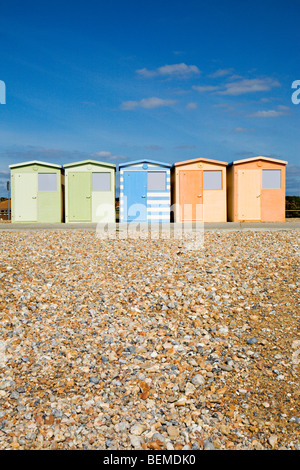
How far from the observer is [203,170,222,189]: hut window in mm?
14305

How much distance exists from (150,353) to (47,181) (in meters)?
11.2

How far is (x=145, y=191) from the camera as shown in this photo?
14.0 m

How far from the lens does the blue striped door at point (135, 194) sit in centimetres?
1397

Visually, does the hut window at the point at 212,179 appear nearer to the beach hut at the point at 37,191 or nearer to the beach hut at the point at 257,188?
the beach hut at the point at 257,188

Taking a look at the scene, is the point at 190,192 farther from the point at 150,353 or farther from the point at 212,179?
the point at 150,353

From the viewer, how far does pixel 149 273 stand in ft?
20.8

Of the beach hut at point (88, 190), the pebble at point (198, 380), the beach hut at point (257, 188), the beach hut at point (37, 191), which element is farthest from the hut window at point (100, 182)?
the pebble at point (198, 380)

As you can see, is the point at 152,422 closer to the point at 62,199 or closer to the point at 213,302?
the point at 213,302

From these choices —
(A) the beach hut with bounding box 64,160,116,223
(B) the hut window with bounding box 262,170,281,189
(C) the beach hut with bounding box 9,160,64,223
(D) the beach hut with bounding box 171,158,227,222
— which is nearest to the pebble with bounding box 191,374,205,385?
(D) the beach hut with bounding box 171,158,227,222

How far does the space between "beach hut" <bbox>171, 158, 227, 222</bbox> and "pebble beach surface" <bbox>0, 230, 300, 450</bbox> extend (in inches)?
283

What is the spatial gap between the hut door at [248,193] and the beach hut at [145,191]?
249 centimetres

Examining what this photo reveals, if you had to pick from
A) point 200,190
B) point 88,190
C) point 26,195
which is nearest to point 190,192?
point 200,190

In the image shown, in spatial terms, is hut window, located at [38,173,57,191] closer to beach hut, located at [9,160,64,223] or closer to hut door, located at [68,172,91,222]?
beach hut, located at [9,160,64,223]
